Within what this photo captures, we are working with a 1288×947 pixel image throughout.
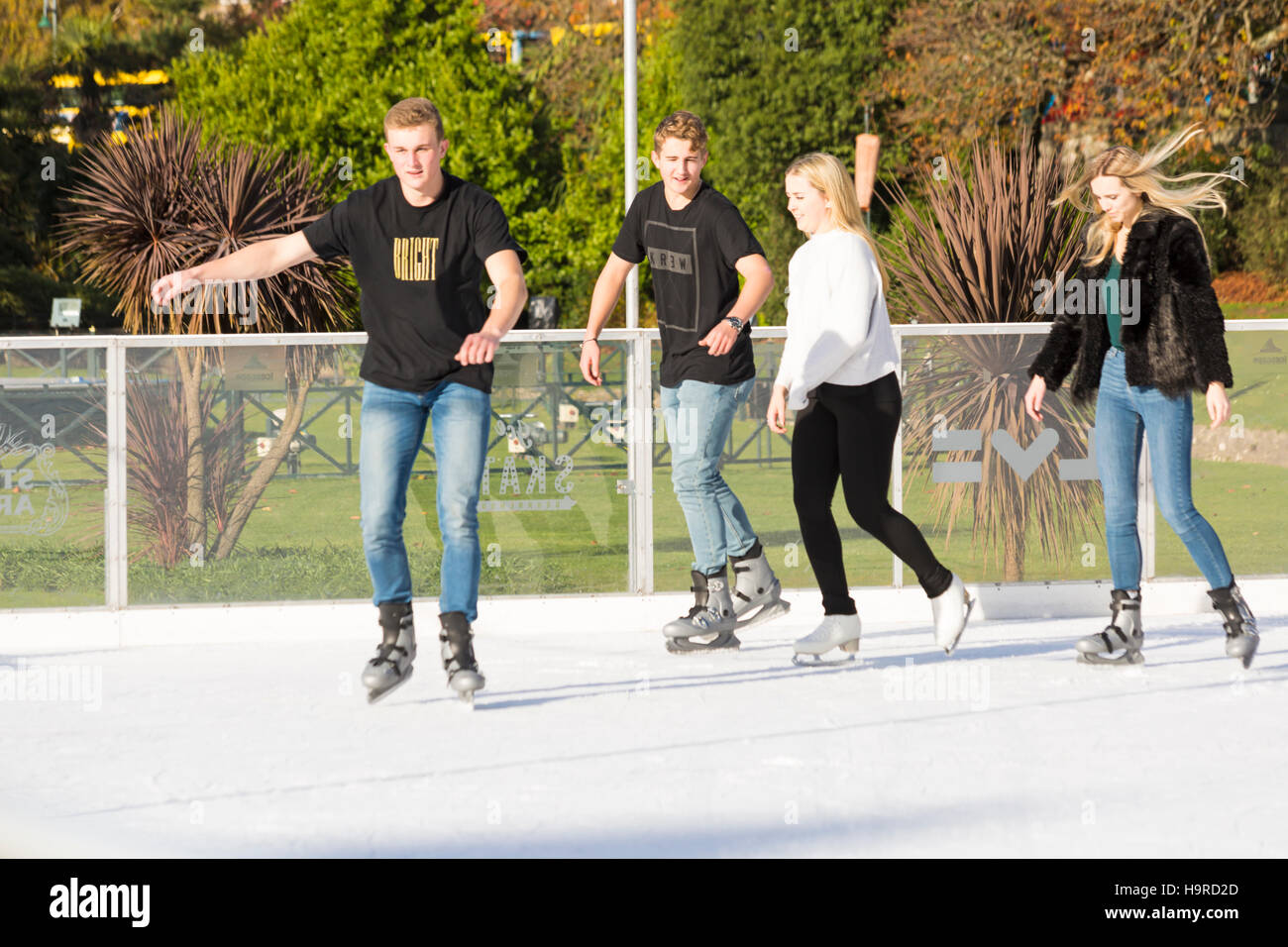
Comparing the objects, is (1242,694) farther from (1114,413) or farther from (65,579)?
(65,579)

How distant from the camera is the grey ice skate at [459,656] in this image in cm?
561

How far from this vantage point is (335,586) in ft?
24.8

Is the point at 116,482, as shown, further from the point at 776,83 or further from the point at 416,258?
the point at 776,83

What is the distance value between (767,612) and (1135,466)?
1.55 metres

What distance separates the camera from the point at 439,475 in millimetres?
A: 5676

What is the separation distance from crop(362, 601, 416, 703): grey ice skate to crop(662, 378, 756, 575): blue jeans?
1314 millimetres

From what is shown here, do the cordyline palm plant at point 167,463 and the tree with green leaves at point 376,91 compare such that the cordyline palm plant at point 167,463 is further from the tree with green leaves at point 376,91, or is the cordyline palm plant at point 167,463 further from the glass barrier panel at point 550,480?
the tree with green leaves at point 376,91

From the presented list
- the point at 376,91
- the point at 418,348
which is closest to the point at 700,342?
the point at 418,348

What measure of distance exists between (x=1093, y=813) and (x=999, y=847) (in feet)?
1.45

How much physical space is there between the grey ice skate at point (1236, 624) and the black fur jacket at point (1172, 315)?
30.7 inches
